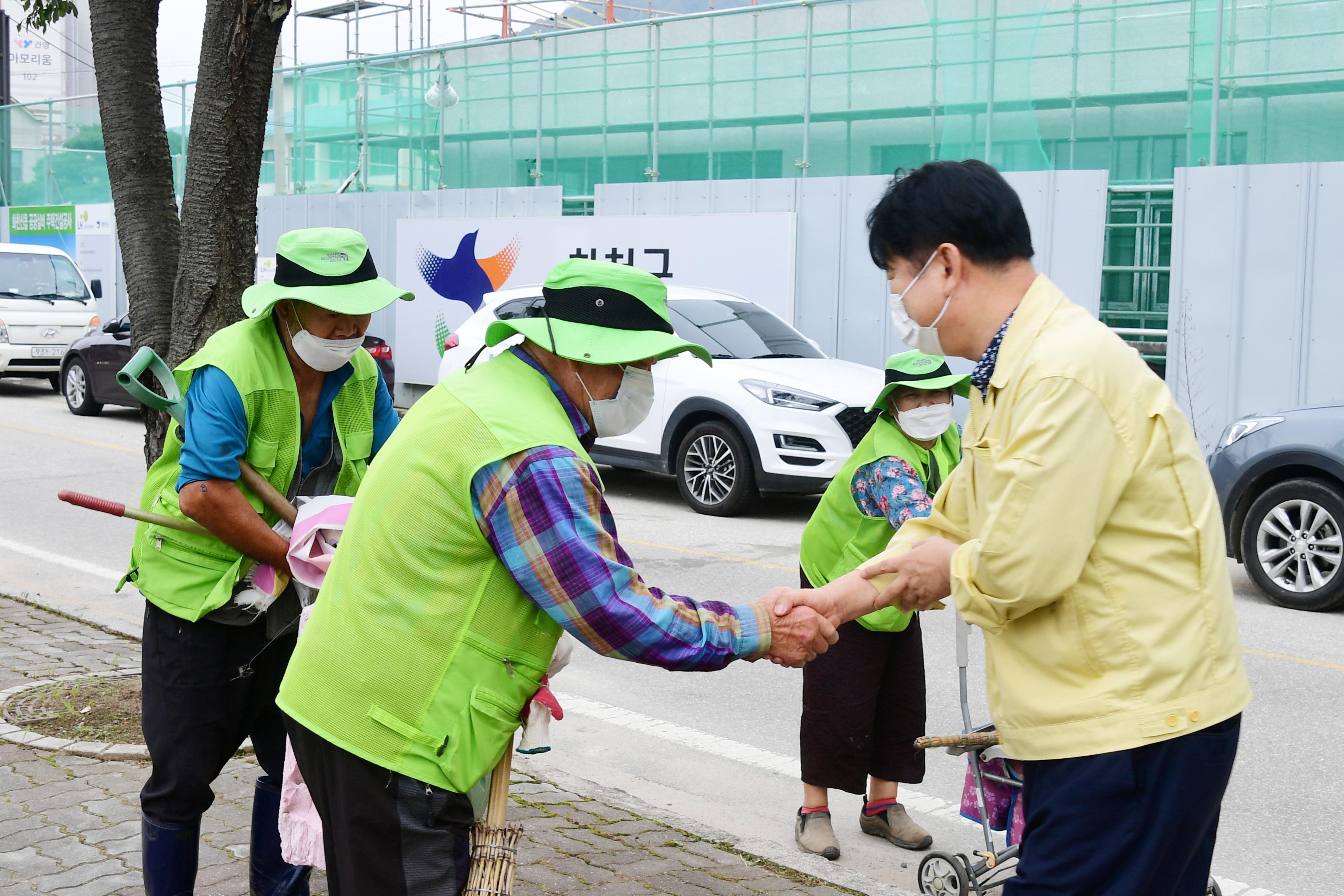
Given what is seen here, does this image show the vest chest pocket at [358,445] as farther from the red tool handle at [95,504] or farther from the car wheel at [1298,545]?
the car wheel at [1298,545]

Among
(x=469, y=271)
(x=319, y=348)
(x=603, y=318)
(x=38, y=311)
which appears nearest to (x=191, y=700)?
(x=319, y=348)

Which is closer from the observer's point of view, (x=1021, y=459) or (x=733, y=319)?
(x=1021, y=459)

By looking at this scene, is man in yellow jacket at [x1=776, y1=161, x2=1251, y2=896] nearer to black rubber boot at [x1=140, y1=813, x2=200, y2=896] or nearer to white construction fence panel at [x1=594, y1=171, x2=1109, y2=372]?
black rubber boot at [x1=140, y1=813, x2=200, y2=896]

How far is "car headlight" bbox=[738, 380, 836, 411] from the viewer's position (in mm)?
11469

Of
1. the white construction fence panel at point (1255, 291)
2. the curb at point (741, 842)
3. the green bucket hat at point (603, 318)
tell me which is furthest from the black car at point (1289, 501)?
the green bucket hat at point (603, 318)

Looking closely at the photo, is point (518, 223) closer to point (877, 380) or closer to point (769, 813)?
point (877, 380)

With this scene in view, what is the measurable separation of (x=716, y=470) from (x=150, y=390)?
839cm

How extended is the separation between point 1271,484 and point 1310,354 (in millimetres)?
Result: 4043

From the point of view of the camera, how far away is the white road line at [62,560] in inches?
368

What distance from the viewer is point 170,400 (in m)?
3.70

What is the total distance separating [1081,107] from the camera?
47.6 ft

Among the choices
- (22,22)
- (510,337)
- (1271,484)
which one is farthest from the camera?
(1271,484)

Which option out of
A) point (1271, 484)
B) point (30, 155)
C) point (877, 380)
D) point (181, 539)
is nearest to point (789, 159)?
point (877, 380)

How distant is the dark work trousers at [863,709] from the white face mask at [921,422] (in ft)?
2.16
